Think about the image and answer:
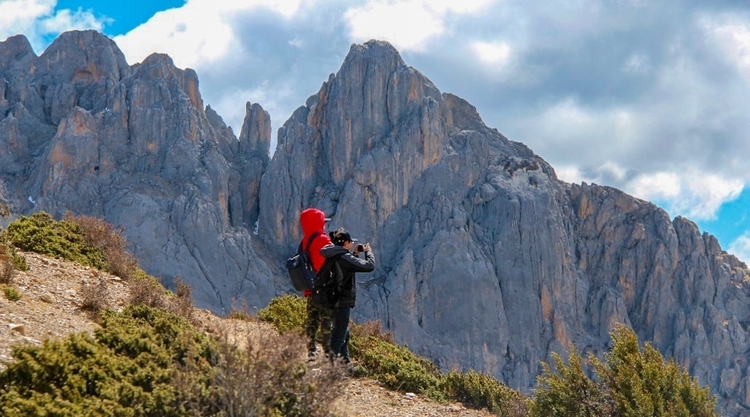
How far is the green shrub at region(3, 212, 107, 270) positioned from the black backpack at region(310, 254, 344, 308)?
5.92 metres

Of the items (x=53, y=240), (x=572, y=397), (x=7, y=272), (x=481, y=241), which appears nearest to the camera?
(x=7, y=272)

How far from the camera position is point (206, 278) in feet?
219

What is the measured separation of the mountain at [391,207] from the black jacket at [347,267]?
188 feet

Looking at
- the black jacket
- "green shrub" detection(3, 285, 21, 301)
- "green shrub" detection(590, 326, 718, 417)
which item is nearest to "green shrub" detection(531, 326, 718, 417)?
"green shrub" detection(590, 326, 718, 417)

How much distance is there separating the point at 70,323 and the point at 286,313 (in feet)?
14.8

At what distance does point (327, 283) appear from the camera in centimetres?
873

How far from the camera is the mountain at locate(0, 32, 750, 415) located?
6875cm

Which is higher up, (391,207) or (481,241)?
(391,207)

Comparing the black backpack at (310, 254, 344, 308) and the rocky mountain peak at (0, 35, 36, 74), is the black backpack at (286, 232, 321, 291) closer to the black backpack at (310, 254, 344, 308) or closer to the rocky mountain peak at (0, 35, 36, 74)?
the black backpack at (310, 254, 344, 308)

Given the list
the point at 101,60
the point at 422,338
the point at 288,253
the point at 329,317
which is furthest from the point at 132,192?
the point at 329,317

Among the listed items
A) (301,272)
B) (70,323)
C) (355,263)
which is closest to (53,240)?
(70,323)

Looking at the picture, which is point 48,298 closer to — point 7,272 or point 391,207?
point 7,272

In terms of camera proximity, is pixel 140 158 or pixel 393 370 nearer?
pixel 393 370

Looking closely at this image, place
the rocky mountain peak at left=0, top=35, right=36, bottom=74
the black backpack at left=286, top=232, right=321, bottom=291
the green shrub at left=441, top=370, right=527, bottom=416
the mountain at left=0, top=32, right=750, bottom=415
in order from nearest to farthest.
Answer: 1. the black backpack at left=286, top=232, right=321, bottom=291
2. the green shrub at left=441, top=370, right=527, bottom=416
3. the mountain at left=0, top=32, right=750, bottom=415
4. the rocky mountain peak at left=0, top=35, right=36, bottom=74
